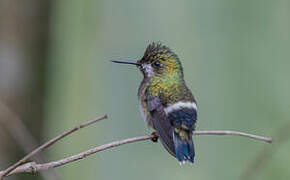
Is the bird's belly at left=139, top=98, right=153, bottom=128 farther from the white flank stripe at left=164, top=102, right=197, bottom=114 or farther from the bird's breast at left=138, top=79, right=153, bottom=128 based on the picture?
the white flank stripe at left=164, top=102, right=197, bottom=114

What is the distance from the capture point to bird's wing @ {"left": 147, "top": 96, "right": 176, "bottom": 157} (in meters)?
2.21

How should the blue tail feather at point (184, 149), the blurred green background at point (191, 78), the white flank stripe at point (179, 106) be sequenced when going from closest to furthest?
the blue tail feather at point (184, 149) < the white flank stripe at point (179, 106) < the blurred green background at point (191, 78)

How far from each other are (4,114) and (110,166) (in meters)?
5.28

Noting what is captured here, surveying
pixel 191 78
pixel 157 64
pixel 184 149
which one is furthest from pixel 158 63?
pixel 191 78

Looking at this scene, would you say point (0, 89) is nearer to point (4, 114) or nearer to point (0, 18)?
point (0, 18)

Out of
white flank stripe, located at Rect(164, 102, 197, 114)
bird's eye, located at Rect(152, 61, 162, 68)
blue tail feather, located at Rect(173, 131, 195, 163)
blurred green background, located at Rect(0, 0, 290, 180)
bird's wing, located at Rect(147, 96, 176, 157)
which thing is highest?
bird's eye, located at Rect(152, 61, 162, 68)

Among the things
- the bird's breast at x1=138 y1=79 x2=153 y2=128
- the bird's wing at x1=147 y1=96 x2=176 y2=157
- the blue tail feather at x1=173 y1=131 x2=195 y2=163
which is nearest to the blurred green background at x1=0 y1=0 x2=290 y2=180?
the bird's breast at x1=138 y1=79 x2=153 y2=128

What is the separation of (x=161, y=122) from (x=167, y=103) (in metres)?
0.17

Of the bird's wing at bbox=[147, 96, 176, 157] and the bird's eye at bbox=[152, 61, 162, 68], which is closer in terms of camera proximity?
the bird's wing at bbox=[147, 96, 176, 157]

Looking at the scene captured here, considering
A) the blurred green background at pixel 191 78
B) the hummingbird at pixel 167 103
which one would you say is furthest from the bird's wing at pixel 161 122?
the blurred green background at pixel 191 78

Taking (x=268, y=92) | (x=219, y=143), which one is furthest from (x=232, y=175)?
(x=268, y=92)

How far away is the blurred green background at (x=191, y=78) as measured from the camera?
643 centimetres

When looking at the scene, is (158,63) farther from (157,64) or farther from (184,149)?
(184,149)

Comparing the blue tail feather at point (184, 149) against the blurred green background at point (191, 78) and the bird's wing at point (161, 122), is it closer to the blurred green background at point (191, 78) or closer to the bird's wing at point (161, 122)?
the bird's wing at point (161, 122)
